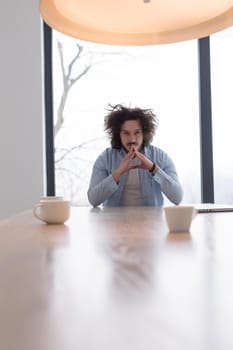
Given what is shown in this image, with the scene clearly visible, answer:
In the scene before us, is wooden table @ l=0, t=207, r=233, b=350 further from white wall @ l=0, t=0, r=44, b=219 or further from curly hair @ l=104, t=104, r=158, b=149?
white wall @ l=0, t=0, r=44, b=219

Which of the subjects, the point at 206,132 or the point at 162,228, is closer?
the point at 162,228

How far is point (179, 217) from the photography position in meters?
1.14

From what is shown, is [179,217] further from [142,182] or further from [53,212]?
[142,182]

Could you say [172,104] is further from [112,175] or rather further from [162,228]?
[162,228]

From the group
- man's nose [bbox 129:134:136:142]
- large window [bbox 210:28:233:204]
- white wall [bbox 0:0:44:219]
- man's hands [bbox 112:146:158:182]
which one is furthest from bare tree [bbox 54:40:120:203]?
man's hands [bbox 112:146:158:182]

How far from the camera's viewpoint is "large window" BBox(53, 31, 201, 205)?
379 centimetres

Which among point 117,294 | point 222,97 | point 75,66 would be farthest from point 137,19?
point 222,97

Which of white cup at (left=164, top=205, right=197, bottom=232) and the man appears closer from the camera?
white cup at (left=164, top=205, right=197, bottom=232)

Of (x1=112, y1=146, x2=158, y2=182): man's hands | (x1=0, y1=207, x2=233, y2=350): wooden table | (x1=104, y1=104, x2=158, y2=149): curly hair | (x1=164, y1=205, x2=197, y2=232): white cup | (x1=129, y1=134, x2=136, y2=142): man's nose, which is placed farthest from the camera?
(x1=104, y1=104, x2=158, y2=149): curly hair

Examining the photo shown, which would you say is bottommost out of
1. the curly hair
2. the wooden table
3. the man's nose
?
the wooden table

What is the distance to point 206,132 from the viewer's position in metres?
3.82

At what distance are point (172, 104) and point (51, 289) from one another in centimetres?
336

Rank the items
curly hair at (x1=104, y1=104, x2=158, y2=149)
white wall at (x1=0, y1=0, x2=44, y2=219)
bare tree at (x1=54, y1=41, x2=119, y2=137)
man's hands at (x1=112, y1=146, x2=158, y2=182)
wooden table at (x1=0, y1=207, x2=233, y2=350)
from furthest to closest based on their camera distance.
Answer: bare tree at (x1=54, y1=41, x2=119, y2=137) → white wall at (x1=0, y1=0, x2=44, y2=219) → curly hair at (x1=104, y1=104, x2=158, y2=149) → man's hands at (x1=112, y1=146, x2=158, y2=182) → wooden table at (x1=0, y1=207, x2=233, y2=350)

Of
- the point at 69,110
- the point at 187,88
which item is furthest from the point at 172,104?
the point at 69,110
